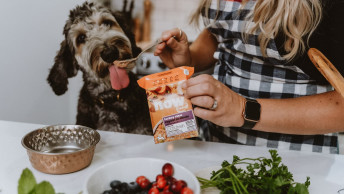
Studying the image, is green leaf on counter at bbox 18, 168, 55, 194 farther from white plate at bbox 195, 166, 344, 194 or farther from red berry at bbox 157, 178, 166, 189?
white plate at bbox 195, 166, 344, 194

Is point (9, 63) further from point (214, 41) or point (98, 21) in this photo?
point (214, 41)

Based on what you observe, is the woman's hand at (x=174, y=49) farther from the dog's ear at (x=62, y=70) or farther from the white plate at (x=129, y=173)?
the white plate at (x=129, y=173)

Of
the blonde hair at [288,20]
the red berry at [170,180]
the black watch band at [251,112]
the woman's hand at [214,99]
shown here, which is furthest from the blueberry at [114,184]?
the blonde hair at [288,20]

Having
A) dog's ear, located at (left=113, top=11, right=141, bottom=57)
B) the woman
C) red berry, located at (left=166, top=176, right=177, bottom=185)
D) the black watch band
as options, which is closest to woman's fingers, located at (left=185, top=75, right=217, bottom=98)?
the woman

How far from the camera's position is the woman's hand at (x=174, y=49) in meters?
1.13

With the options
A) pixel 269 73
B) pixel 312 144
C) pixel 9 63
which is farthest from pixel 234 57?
pixel 9 63

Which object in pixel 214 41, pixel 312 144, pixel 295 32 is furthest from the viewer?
pixel 214 41

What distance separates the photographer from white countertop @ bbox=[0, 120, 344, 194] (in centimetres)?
87

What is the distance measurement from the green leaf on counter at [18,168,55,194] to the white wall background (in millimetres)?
591

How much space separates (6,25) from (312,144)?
1.16 m

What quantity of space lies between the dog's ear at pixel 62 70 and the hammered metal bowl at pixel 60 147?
7.7 inches

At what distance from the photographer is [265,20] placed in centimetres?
104

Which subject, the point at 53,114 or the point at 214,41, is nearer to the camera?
the point at 53,114

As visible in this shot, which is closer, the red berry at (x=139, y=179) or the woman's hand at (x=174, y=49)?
the red berry at (x=139, y=179)
